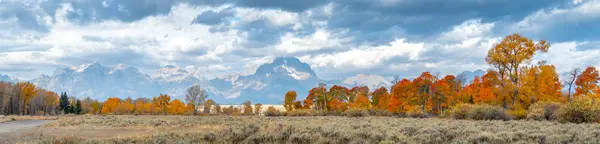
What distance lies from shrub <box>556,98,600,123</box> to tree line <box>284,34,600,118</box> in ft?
9.40

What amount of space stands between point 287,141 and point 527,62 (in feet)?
97.9

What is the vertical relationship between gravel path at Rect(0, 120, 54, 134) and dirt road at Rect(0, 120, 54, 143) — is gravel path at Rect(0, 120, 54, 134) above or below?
above

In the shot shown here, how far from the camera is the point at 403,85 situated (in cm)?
6138

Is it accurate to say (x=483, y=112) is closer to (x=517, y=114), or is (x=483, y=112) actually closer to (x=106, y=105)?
(x=517, y=114)

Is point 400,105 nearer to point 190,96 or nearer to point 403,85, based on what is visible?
point 403,85

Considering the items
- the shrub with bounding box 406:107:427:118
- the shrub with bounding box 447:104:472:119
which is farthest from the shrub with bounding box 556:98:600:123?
the shrub with bounding box 406:107:427:118

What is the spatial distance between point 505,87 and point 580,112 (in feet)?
42.1

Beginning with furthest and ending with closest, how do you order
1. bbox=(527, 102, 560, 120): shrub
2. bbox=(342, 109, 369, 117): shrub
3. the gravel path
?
bbox=(342, 109, 369, 117): shrub
bbox=(527, 102, 560, 120): shrub
the gravel path

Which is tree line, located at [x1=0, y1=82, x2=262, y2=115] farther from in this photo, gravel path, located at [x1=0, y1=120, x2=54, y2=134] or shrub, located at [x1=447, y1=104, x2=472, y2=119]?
shrub, located at [x1=447, y1=104, x2=472, y2=119]

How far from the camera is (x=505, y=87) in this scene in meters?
41.8

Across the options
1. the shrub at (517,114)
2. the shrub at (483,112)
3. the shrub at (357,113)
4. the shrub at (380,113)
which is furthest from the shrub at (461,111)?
the shrub at (380,113)

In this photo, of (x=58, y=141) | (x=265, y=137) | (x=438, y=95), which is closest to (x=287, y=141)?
(x=265, y=137)

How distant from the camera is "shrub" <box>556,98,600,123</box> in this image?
28.7 metres

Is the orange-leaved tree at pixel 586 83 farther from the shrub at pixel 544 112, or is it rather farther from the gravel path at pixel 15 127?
the gravel path at pixel 15 127
